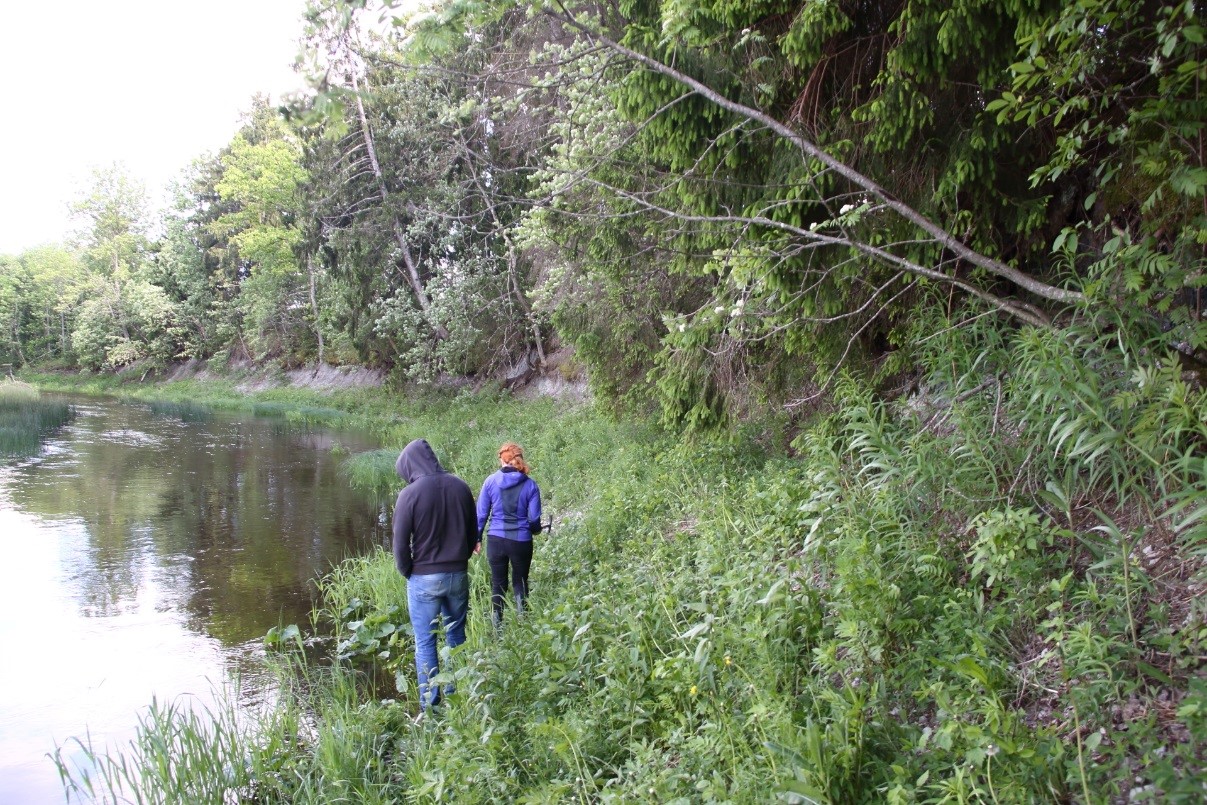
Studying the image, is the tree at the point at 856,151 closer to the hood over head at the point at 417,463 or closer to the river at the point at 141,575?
the hood over head at the point at 417,463

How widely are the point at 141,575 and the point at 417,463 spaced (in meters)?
6.61

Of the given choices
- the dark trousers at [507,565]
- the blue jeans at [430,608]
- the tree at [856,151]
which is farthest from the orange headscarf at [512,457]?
the tree at [856,151]

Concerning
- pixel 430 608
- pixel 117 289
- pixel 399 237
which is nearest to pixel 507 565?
pixel 430 608

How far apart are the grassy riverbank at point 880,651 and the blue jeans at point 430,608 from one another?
16.2 inches

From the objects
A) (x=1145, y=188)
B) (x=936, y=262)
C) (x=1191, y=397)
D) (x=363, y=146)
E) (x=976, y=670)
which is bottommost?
(x=976, y=670)

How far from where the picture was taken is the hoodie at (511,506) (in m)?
6.58

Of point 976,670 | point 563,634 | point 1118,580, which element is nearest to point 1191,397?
point 1118,580

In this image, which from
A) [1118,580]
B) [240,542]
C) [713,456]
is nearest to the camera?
[1118,580]

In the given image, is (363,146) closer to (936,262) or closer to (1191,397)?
(936,262)

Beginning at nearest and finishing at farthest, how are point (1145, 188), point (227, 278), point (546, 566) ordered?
point (1145, 188) < point (546, 566) < point (227, 278)

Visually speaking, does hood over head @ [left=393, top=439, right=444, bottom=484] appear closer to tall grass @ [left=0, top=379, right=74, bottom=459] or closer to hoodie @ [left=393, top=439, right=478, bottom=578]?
hoodie @ [left=393, top=439, right=478, bottom=578]

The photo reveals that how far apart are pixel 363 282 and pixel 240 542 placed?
15.4 metres

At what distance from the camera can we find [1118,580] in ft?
9.95

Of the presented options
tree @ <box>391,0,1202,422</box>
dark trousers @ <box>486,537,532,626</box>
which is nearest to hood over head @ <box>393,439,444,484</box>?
dark trousers @ <box>486,537,532,626</box>
